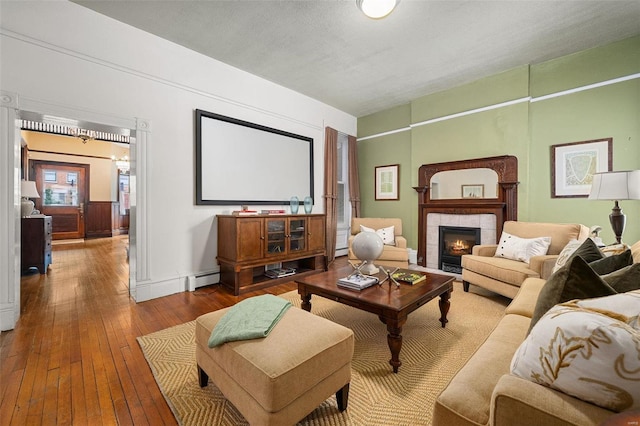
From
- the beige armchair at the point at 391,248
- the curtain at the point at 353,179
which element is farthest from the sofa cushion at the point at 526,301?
the curtain at the point at 353,179

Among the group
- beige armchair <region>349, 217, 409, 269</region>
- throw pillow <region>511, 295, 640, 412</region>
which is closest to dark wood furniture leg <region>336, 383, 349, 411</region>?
throw pillow <region>511, 295, 640, 412</region>

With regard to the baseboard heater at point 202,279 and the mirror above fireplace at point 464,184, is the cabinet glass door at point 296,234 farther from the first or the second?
the mirror above fireplace at point 464,184

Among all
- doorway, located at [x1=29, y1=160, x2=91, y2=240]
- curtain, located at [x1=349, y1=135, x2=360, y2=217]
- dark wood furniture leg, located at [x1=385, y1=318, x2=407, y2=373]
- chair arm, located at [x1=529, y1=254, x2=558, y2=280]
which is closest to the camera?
dark wood furniture leg, located at [x1=385, y1=318, x2=407, y2=373]

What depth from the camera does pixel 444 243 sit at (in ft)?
15.0

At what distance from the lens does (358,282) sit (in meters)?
2.14

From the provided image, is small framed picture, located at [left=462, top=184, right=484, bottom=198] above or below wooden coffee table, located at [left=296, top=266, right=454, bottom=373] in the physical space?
above

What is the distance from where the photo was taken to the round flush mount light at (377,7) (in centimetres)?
243

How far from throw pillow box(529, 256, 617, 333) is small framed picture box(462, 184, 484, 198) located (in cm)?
360

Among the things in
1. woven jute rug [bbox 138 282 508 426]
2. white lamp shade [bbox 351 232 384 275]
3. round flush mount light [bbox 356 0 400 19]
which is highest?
round flush mount light [bbox 356 0 400 19]

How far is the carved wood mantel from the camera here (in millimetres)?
3961

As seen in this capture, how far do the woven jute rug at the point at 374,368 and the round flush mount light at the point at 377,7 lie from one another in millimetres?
2748

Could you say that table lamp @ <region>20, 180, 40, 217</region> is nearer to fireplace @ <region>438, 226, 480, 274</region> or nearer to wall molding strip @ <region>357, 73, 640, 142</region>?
wall molding strip @ <region>357, 73, 640, 142</region>

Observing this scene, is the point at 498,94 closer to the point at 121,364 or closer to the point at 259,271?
the point at 259,271

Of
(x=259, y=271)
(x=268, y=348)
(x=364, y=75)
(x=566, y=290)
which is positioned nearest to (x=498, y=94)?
(x=364, y=75)
